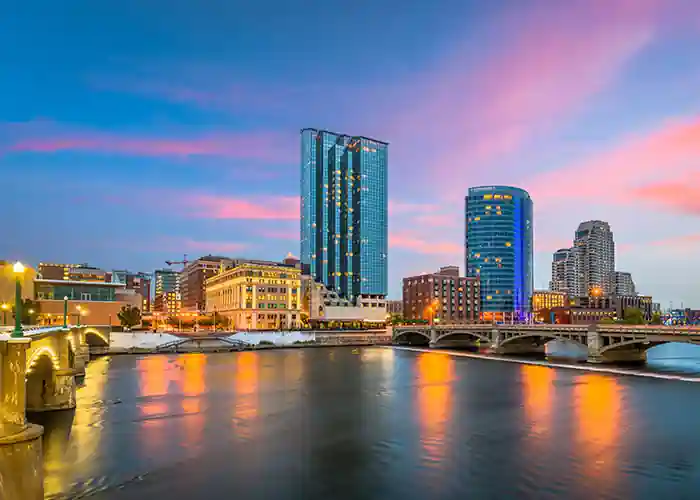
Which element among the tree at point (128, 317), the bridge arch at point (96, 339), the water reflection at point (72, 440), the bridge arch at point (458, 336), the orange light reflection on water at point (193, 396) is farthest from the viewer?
the tree at point (128, 317)


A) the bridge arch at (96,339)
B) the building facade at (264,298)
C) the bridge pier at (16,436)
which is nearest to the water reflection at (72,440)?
the bridge pier at (16,436)

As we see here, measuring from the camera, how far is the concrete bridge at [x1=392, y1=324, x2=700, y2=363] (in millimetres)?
74312

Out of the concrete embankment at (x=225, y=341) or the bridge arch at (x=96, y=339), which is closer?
the bridge arch at (x=96, y=339)

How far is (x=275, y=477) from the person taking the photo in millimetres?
27812

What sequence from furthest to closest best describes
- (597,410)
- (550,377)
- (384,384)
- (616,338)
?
(616,338)
(550,377)
(384,384)
(597,410)

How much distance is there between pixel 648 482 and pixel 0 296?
118 meters

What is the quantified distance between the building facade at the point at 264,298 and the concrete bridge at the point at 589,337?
56802 millimetres

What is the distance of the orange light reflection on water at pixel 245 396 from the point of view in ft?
132

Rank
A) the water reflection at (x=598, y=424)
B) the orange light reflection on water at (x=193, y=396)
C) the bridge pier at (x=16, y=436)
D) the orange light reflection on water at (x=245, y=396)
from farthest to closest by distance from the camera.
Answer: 1. the orange light reflection on water at (x=245, y=396)
2. the orange light reflection on water at (x=193, y=396)
3. the water reflection at (x=598, y=424)
4. the bridge pier at (x=16, y=436)

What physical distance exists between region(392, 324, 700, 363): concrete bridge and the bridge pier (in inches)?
2887

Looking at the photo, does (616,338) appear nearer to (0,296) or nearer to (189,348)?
(189,348)

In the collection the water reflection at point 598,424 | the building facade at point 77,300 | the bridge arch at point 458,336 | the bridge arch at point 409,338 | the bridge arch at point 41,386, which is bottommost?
the bridge arch at point 409,338

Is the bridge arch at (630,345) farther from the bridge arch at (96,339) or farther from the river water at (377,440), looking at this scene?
the bridge arch at (96,339)

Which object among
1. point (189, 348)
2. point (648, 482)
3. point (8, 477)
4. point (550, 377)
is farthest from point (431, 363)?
point (8, 477)
